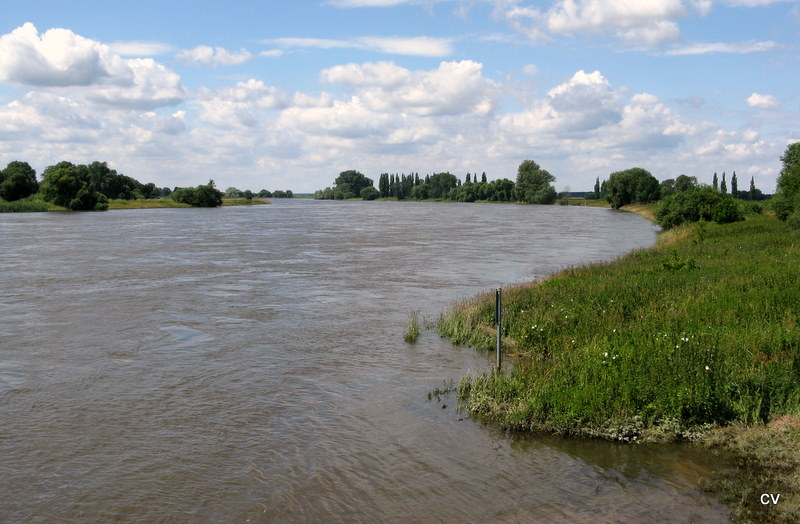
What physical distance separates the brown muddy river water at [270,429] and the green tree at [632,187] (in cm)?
11441

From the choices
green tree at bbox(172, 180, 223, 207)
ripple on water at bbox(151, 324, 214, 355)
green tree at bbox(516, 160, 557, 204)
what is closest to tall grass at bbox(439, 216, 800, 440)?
ripple on water at bbox(151, 324, 214, 355)

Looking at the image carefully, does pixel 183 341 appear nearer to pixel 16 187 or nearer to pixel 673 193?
pixel 673 193

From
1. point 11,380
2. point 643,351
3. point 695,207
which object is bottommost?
point 11,380

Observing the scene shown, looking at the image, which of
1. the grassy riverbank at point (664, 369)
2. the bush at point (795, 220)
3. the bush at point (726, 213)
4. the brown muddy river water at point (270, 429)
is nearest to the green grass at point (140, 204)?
the brown muddy river water at point (270, 429)

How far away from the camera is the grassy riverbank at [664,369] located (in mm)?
9656

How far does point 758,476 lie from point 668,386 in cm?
215

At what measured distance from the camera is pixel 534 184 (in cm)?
17362

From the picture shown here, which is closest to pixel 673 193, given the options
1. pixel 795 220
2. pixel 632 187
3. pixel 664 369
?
pixel 632 187

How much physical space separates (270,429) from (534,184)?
16884cm

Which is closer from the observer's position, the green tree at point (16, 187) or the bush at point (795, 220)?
the bush at point (795, 220)

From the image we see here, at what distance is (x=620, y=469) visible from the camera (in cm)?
923

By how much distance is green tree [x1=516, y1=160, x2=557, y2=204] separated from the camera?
171000 mm

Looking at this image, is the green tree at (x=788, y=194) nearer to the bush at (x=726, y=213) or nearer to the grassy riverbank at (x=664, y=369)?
the bush at (x=726, y=213)

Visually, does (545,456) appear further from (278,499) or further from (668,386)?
(278,499)
